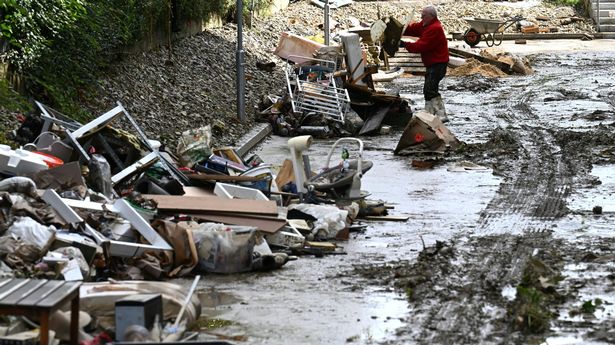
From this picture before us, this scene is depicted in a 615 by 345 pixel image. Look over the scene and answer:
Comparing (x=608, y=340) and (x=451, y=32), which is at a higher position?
(x=608, y=340)

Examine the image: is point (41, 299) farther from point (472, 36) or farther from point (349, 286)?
point (472, 36)

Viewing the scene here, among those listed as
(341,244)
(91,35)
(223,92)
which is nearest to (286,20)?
(223,92)

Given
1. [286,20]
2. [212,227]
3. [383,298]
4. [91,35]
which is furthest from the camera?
[286,20]

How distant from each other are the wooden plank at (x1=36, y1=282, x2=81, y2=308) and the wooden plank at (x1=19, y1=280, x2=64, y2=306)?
29 millimetres

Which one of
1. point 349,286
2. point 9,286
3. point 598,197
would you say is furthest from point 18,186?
point 598,197

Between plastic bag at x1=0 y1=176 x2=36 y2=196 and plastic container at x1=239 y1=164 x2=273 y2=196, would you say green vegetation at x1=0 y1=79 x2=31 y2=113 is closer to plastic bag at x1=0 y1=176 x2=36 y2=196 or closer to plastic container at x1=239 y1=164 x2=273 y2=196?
plastic container at x1=239 y1=164 x2=273 y2=196

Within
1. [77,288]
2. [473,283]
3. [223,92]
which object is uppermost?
[77,288]

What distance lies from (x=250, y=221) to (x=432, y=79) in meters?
11.0

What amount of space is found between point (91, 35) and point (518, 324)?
9875mm

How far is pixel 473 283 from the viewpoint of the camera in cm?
936

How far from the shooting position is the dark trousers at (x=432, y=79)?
21.1 meters

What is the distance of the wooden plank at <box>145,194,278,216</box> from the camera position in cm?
1098

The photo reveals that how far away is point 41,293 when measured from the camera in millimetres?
7203

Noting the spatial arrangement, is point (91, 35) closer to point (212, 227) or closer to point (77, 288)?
point (212, 227)
